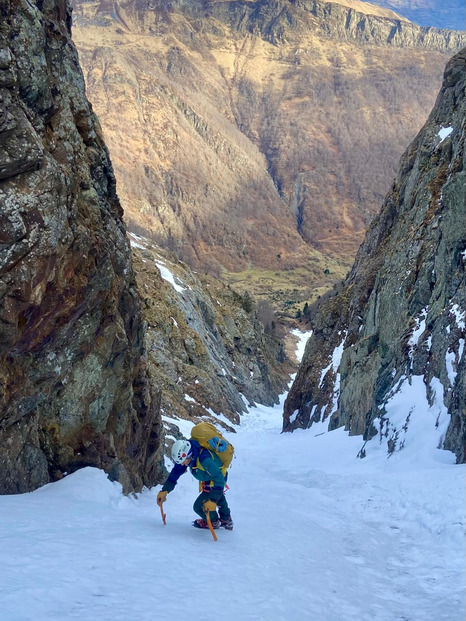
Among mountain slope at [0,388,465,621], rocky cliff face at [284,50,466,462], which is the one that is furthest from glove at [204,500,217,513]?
rocky cliff face at [284,50,466,462]

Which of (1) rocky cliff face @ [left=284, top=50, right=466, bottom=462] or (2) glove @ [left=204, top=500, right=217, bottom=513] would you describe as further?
(1) rocky cliff face @ [left=284, top=50, right=466, bottom=462]

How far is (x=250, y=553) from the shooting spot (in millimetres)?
7742

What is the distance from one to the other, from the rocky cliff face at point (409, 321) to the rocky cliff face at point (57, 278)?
758 centimetres

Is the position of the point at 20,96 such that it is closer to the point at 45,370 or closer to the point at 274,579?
the point at 45,370

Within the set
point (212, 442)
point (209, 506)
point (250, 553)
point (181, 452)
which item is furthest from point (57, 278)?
point (250, 553)

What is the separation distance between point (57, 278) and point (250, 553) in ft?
18.3

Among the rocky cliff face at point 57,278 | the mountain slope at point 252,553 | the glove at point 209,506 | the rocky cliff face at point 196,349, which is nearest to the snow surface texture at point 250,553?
the mountain slope at point 252,553

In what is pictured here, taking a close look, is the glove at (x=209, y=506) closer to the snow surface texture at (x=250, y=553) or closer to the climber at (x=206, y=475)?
the climber at (x=206, y=475)

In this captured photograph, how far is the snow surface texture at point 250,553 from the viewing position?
5574 mm

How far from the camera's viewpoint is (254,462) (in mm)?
21891

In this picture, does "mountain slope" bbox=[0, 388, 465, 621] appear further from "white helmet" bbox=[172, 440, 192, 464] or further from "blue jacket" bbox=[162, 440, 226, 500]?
"white helmet" bbox=[172, 440, 192, 464]

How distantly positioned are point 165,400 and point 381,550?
22494mm

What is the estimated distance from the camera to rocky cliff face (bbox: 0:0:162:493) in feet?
29.8

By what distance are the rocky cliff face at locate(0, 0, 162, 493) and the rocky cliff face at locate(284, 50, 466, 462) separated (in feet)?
24.9
